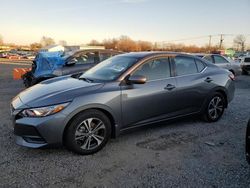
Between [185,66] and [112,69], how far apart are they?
4.92ft

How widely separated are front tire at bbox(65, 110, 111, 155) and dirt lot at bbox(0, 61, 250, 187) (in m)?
0.13

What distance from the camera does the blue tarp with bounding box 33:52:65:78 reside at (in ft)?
28.5

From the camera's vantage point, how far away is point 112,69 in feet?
15.2

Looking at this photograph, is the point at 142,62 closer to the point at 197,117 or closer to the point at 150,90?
the point at 150,90

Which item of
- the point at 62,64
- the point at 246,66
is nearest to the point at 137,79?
the point at 62,64

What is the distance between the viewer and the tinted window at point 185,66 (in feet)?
16.2

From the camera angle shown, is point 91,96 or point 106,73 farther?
point 106,73

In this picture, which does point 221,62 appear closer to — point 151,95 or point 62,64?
point 62,64

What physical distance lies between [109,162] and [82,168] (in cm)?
40

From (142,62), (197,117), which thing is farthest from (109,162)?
(197,117)

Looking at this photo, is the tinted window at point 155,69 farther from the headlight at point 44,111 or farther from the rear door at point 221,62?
the rear door at point 221,62

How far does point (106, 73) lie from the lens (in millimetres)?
4586

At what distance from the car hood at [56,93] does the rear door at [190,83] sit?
63.7 inches

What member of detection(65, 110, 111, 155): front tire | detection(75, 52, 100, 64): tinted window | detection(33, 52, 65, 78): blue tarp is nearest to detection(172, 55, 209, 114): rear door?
detection(65, 110, 111, 155): front tire
